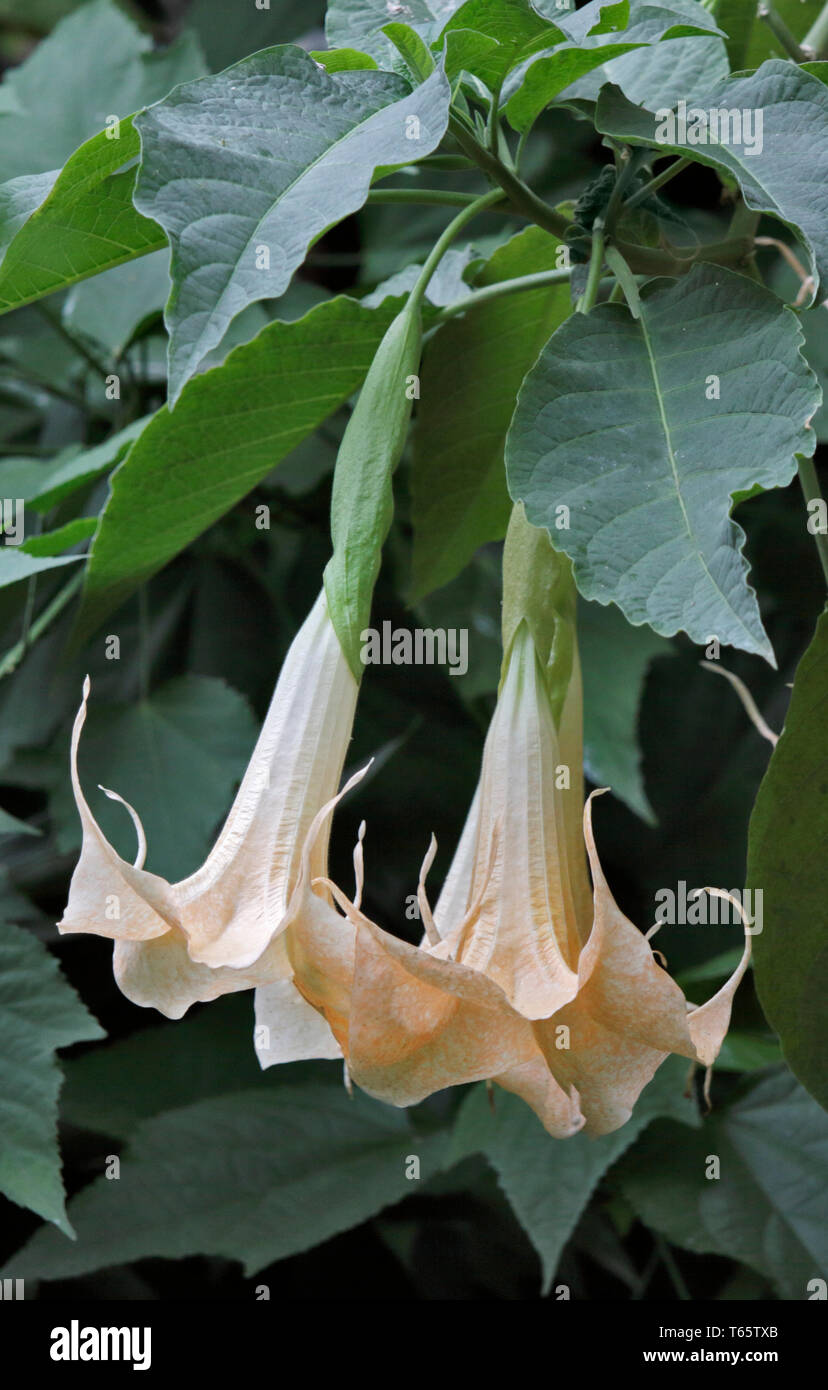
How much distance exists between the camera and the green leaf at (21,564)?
22.1 inches

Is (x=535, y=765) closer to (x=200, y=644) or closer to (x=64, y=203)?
(x=64, y=203)

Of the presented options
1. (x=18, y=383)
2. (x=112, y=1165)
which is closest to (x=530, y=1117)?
(x=112, y=1165)

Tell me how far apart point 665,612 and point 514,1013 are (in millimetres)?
120

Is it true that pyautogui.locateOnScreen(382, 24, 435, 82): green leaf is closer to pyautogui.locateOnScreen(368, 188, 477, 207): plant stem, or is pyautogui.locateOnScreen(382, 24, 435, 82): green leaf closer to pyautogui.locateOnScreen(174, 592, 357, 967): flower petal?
pyautogui.locateOnScreen(368, 188, 477, 207): plant stem

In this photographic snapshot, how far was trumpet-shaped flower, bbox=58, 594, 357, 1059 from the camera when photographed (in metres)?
0.36

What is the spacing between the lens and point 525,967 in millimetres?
368

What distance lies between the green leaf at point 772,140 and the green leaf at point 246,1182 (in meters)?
0.58

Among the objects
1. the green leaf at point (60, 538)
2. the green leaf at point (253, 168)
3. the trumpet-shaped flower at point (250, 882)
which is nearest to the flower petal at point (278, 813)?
the trumpet-shaped flower at point (250, 882)

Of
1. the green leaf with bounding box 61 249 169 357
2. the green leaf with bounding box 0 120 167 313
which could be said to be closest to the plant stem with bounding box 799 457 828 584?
the green leaf with bounding box 0 120 167 313

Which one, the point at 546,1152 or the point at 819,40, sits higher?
the point at 819,40

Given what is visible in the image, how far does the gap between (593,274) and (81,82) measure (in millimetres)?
685

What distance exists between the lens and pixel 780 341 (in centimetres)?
40

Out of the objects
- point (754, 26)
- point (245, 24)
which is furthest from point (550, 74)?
point (245, 24)

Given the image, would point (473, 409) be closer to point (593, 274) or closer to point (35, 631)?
point (593, 274)
